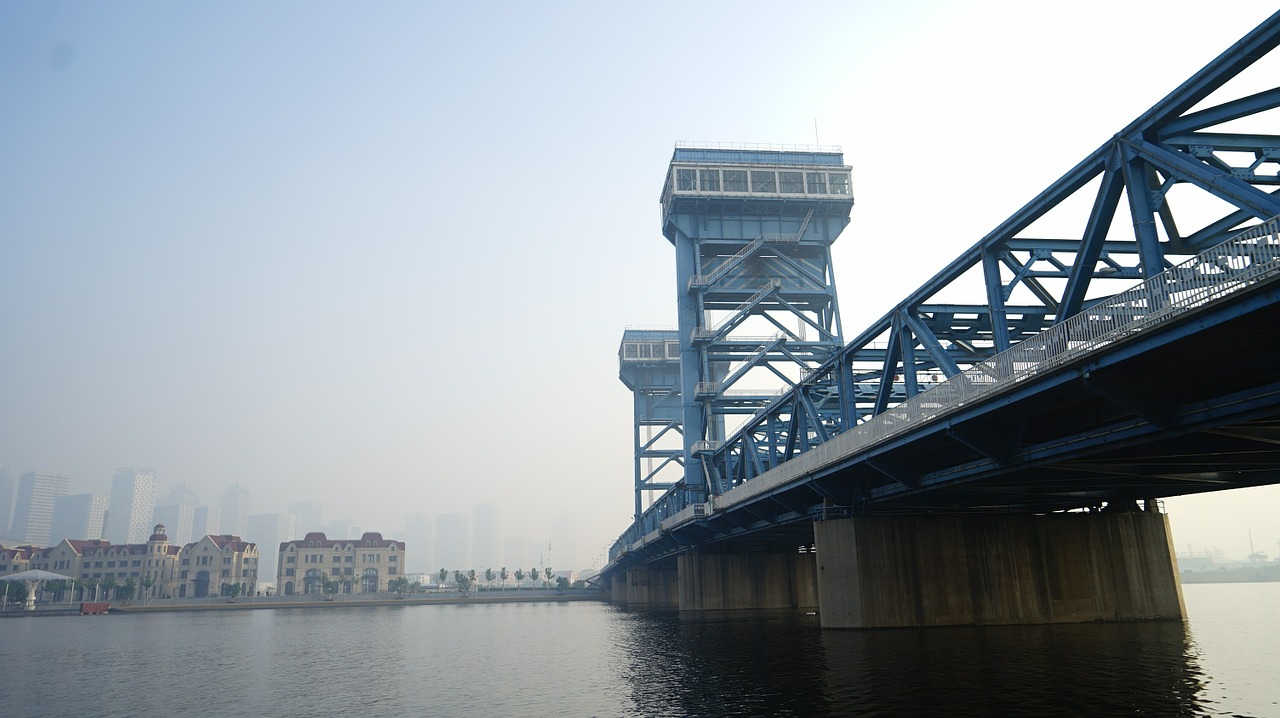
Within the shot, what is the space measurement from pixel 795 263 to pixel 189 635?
64178mm

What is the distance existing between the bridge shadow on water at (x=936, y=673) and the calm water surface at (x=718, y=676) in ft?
0.33

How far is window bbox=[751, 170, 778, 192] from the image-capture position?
9031 centimetres

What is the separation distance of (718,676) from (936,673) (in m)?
7.95

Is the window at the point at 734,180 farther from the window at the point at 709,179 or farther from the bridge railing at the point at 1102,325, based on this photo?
the bridge railing at the point at 1102,325

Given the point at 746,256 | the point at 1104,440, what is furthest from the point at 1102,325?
the point at 746,256

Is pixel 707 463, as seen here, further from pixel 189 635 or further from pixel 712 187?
pixel 189 635

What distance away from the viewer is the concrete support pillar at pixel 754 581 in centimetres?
8694

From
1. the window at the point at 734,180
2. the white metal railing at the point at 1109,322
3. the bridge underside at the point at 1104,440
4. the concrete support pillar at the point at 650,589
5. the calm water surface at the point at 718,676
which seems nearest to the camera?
the white metal railing at the point at 1109,322

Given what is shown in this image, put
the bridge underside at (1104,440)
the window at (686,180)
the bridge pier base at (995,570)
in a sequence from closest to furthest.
Answer: the bridge underside at (1104,440) → the bridge pier base at (995,570) → the window at (686,180)

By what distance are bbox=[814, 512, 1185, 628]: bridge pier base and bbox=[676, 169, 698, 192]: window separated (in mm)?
49927

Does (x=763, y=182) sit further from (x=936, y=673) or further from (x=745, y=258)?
(x=936, y=673)

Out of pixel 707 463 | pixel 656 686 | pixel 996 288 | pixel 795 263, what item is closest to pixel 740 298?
pixel 795 263

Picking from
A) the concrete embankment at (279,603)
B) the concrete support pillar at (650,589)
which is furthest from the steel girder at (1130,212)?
the concrete embankment at (279,603)

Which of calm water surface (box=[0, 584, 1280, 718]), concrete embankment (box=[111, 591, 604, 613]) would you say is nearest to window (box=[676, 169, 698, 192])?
calm water surface (box=[0, 584, 1280, 718])
